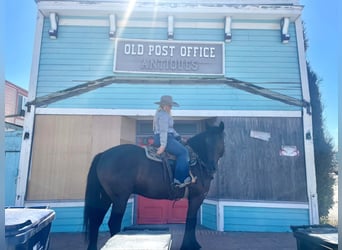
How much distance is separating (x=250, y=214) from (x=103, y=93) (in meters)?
4.90

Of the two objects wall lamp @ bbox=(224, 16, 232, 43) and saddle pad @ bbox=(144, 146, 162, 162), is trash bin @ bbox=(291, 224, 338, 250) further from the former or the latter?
wall lamp @ bbox=(224, 16, 232, 43)

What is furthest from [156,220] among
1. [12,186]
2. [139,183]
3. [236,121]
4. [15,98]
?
[15,98]

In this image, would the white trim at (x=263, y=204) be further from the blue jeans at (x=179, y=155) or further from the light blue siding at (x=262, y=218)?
the blue jeans at (x=179, y=155)

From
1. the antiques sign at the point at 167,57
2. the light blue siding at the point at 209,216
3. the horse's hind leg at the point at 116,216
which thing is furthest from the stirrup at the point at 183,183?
the antiques sign at the point at 167,57

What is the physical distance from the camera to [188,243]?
4.27 metres

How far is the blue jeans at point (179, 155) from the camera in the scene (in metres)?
4.09

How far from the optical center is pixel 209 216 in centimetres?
629

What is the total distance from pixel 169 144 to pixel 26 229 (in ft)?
7.85

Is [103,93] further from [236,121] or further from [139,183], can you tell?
[236,121]

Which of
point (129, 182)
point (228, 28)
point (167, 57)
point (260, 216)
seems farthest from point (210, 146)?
point (228, 28)

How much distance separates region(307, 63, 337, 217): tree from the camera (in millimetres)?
6977

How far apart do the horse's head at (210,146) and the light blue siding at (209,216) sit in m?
2.25

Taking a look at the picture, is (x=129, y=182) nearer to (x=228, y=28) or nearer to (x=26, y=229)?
(x=26, y=229)

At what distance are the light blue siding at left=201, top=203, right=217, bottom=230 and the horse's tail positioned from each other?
3.20m
